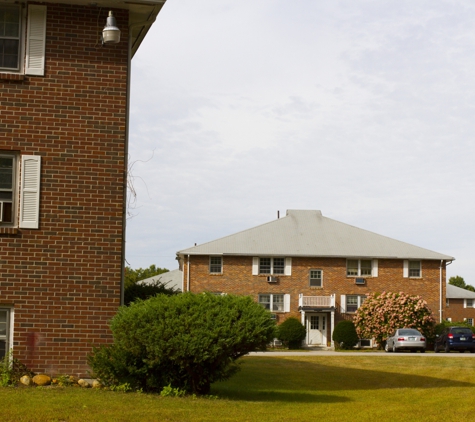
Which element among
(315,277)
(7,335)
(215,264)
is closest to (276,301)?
(315,277)

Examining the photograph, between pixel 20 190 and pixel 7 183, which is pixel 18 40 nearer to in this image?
pixel 7 183

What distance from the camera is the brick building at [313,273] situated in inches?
2105

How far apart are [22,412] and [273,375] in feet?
38.2

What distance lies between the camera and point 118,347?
1370cm

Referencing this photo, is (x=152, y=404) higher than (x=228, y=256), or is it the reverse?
(x=228, y=256)

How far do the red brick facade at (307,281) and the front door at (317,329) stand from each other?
306 millimetres

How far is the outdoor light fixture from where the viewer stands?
14.5 metres

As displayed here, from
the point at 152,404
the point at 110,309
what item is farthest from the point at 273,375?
the point at 152,404

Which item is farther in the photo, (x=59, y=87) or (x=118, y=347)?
(x=59, y=87)

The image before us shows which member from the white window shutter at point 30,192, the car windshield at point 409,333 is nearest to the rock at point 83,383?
the white window shutter at point 30,192

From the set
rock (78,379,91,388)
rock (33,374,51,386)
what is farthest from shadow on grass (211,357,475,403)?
rock (33,374,51,386)

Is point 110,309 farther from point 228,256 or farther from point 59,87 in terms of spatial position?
point 228,256

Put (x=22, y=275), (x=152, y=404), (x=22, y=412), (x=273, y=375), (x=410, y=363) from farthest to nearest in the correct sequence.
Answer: (x=410, y=363), (x=273, y=375), (x=22, y=275), (x=152, y=404), (x=22, y=412)

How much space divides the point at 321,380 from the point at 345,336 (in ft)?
101
